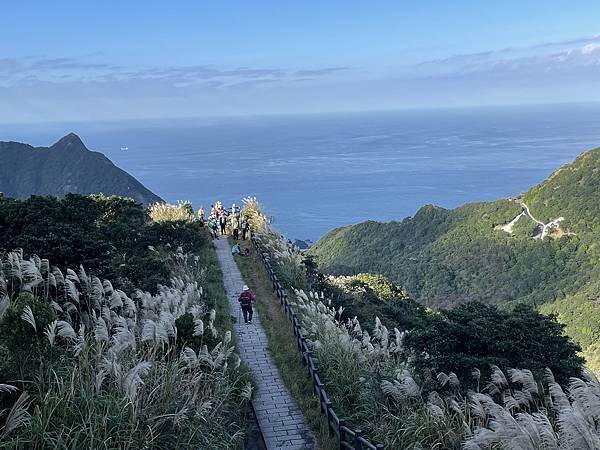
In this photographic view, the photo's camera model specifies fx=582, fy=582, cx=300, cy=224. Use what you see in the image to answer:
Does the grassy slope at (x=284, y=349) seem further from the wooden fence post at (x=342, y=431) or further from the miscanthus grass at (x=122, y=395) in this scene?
the miscanthus grass at (x=122, y=395)

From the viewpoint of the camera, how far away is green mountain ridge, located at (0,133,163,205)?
74.1 meters

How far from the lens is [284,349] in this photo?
970 centimetres

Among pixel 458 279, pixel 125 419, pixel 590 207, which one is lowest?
pixel 458 279

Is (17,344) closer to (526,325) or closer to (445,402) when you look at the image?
(445,402)

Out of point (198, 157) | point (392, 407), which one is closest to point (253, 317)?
point (392, 407)

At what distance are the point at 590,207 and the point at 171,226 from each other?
4148 centimetres

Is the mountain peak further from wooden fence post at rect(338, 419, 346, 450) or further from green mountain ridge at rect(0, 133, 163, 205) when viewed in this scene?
wooden fence post at rect(338, 419, 346, 450)

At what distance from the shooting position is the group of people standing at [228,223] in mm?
19359

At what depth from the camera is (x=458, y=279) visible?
45.2m

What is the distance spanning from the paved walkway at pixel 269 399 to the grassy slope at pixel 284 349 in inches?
3.8

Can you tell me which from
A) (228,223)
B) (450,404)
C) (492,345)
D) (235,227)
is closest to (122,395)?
(450,404)

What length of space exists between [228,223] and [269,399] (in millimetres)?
13775

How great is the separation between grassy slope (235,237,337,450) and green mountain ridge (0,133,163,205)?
194 feet

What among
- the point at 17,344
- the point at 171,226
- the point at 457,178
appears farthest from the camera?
the point at 457,178
